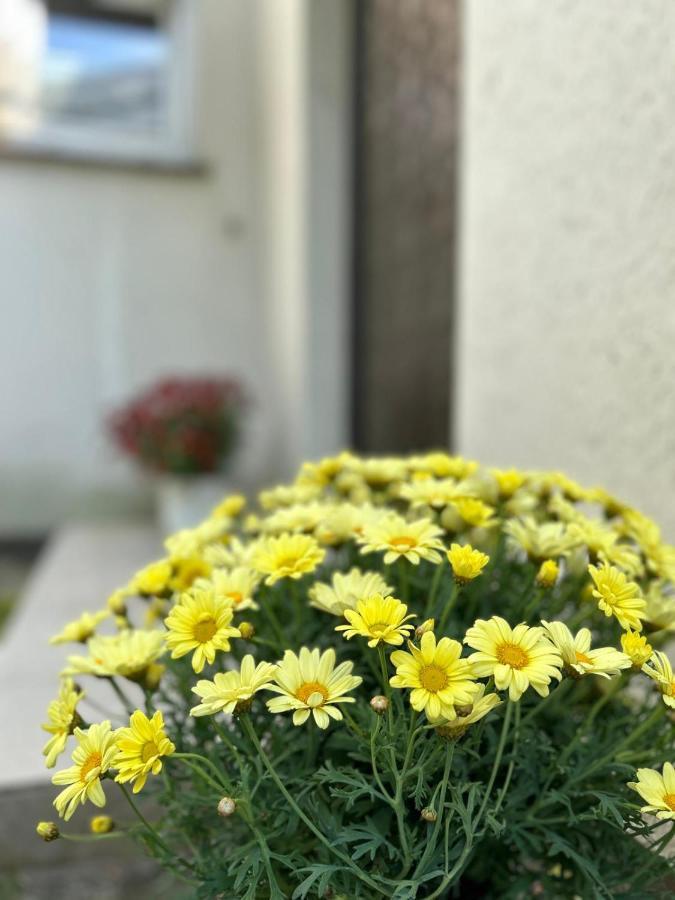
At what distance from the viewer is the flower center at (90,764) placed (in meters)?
0.60

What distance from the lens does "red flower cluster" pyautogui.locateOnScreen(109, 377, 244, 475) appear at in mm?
3334

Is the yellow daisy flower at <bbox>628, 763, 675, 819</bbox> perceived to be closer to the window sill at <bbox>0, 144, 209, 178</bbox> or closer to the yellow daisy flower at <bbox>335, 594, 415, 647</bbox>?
the yellow daisy flower at <bbox>335, 594, 415, 647</bbox>

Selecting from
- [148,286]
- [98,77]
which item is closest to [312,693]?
[148,286]

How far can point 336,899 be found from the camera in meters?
0.60

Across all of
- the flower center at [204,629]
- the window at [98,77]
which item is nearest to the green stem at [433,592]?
the flower center at [204,629]

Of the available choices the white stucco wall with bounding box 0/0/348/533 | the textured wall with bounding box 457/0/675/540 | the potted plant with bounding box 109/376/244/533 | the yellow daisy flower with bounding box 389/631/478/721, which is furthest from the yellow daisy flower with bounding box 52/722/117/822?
the white stucco wall with bounding box 0/0/348/533

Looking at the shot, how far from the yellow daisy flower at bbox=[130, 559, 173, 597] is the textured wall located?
745mm

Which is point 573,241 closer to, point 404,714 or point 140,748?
point 404,714

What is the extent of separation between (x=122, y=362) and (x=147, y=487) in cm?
71

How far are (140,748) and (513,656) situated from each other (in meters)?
0.30

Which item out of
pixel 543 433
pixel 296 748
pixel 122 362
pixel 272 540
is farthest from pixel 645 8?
pixel 122 362

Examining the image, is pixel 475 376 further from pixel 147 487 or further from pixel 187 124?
pixel 187 124

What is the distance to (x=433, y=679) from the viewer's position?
57 centimetres

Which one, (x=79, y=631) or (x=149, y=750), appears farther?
(x=79, y=631)
